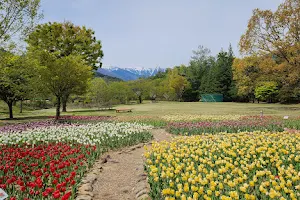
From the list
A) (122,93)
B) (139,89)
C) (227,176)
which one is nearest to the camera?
(227,176)

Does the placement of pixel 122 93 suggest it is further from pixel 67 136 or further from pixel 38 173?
pixel 38 173

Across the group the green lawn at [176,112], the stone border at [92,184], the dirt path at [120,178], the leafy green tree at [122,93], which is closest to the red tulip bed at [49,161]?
the stone border at [92,184]

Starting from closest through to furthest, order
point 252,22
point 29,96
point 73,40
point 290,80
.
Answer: point 29,96 → point 290,80 → point 252,22 → point 73,40

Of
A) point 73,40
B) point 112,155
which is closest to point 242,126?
point 112,155

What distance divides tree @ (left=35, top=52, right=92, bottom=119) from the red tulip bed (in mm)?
8636

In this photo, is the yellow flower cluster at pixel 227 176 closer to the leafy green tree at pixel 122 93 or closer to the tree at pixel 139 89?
the leafy green tree at pixel 122 93

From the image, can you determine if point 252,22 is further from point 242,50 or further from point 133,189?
point 133,189

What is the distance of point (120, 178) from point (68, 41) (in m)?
30.9

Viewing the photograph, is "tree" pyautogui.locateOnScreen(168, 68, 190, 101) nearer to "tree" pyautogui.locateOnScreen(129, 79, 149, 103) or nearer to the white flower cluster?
"tree" pyautogui.locateOnScreen(129, 79, 149, 103)

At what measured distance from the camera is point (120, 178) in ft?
22.0

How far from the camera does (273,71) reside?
1206 inches

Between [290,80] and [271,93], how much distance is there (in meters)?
27.9

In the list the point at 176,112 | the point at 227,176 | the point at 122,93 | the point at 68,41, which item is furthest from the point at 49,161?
the point at 122,93

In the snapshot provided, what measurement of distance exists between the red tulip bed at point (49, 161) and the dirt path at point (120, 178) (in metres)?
0.48
